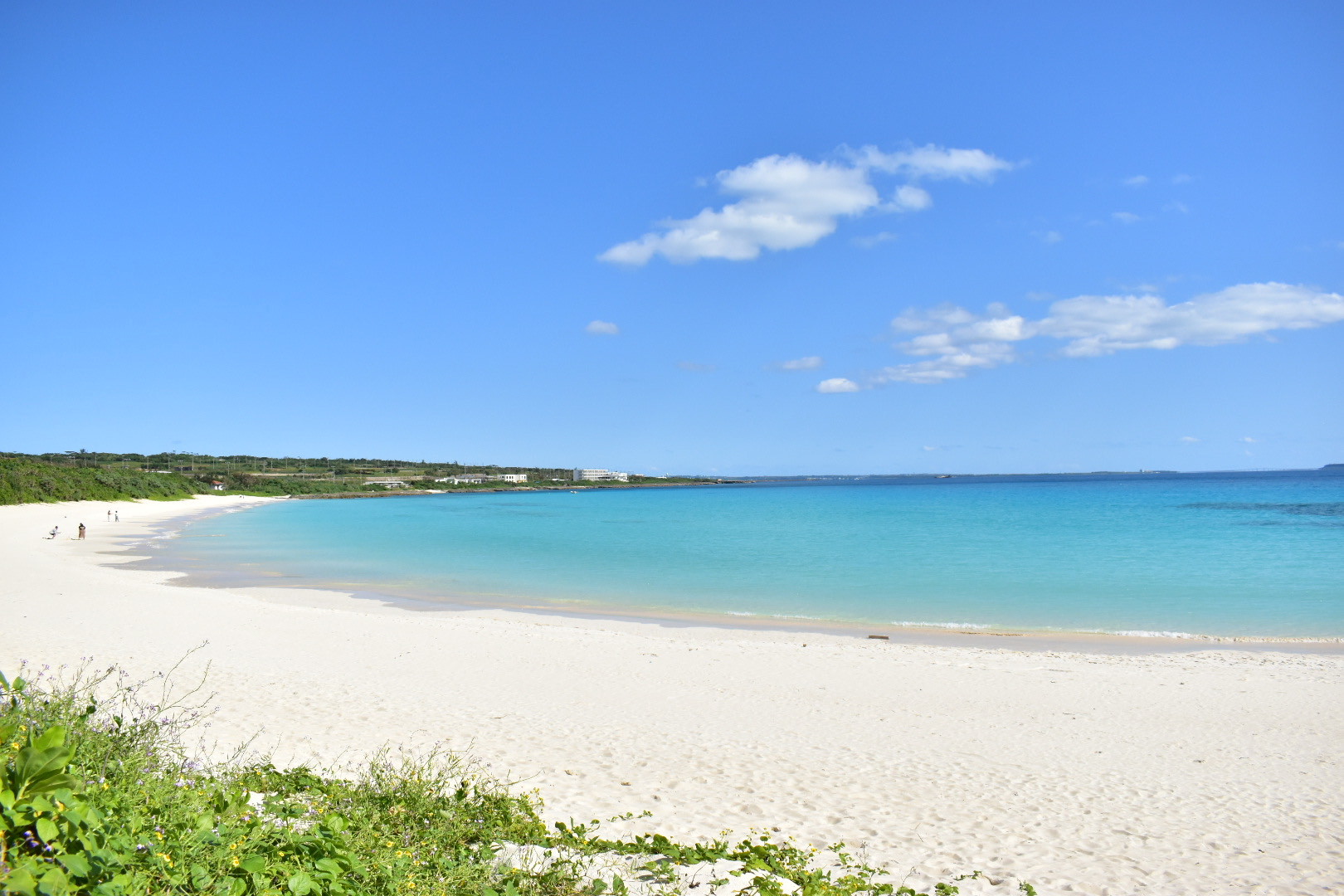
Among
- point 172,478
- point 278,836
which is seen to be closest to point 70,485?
point 172,478

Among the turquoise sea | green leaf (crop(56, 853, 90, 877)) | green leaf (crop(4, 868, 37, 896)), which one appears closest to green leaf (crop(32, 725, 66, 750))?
green leaf (crop(56, 853, 90, 877))

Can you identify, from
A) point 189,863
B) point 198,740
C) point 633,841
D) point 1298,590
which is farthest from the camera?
point 1298,590

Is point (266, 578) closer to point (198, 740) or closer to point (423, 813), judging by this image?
point (198, 740)

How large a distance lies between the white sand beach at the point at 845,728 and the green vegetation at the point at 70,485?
52167 mm

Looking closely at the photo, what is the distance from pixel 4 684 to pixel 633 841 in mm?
3730

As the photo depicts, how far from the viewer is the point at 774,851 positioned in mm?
5195

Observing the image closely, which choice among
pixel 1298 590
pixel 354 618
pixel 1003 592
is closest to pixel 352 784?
pixel 354 618

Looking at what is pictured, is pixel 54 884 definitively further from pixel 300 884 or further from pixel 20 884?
pixel 300 884

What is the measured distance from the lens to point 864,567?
29969 mm

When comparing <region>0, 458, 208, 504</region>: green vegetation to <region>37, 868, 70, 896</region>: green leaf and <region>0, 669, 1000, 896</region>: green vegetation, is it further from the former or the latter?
<region>37, 868, 70, 896</region>: green leaf

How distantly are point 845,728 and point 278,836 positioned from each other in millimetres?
6697

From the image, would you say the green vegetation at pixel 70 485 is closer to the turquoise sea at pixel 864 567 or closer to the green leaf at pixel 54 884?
the turquoise sea at pixel 864 567

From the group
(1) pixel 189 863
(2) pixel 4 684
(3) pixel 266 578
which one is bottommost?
(3) pixel 266 578

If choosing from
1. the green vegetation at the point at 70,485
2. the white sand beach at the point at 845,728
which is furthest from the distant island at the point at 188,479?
the white sand beach at the point at 845,728
